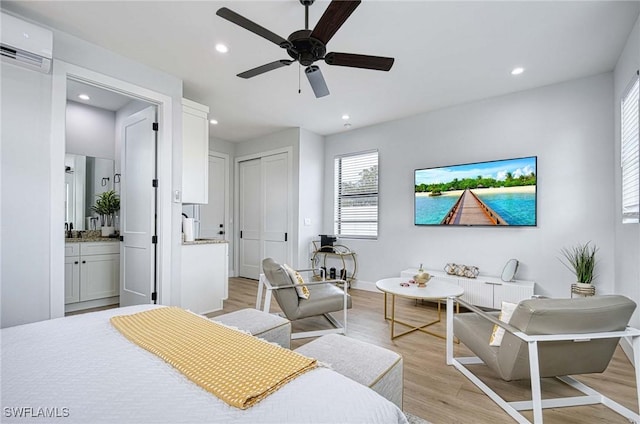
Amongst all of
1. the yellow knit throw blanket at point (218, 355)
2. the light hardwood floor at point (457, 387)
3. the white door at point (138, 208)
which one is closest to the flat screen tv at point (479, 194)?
the light hardwood floor at point (457, 387)

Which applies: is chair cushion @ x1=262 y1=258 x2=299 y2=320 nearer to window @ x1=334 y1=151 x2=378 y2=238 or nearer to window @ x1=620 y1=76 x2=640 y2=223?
window @ x1=334 y1=151 x2=378 y2=238

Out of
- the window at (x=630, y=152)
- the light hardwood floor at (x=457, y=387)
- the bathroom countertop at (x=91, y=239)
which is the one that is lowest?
the light hardwood floor at (x=457, y=387)

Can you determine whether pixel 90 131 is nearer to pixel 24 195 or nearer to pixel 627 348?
pixel 24 195

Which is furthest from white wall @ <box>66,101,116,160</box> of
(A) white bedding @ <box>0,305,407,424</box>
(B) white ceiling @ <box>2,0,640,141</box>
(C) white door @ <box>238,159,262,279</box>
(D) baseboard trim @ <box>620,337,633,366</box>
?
(D) baseboard trim @ <box>620,337,633,366</box>

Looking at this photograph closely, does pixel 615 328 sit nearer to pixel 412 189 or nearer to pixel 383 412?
pixel 383 412

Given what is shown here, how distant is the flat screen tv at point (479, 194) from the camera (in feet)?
11.8

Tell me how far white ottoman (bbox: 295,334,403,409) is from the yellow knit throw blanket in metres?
0.36

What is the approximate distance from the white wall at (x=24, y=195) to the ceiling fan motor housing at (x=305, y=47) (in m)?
2.17

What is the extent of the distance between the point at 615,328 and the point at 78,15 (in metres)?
4.31

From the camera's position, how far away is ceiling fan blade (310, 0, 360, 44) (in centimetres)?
157

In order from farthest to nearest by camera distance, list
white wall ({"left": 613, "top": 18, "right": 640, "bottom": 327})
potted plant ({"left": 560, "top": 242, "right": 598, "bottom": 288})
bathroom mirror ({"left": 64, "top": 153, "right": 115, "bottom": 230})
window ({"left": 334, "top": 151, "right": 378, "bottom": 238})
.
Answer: window ({"left": 334, "top": 151, "right": 378, "bottom": 238}) < bathroom mirror ({"left": 64, "top": 153, "right": 115, "bottom": 230}) < potted plant ({"left": 560, "top": 242, "right": 598, "bottom": 288}) < white wall ({"left": 613, "top": 18, "right": 640, "bottom": 327})

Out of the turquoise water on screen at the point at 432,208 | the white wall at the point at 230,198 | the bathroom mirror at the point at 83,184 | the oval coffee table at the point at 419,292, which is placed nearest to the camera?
the oval coffee table at the point at 419,292

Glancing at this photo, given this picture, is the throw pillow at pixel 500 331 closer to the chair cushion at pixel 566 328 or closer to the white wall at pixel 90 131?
the chair cushion at pixel 566 328

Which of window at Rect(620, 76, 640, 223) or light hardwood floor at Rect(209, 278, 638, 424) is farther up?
window at Rect(620, 76, 640, 223)
